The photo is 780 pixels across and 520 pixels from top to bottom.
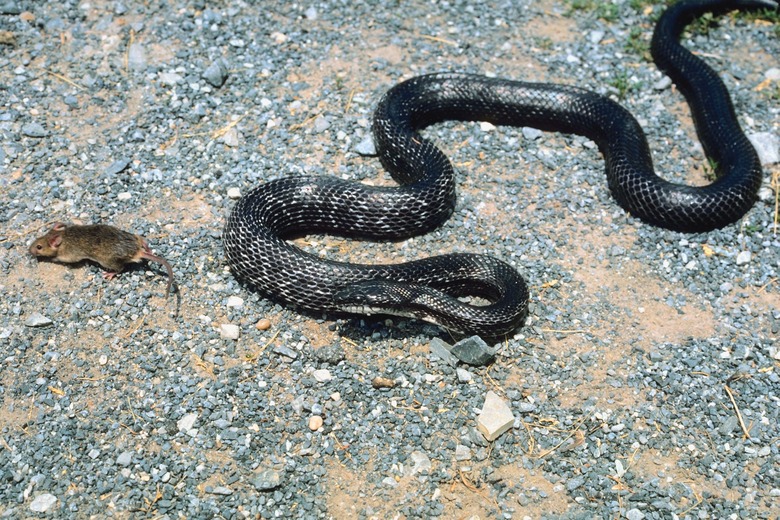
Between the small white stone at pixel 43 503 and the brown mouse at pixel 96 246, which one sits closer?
the small white stone at pixel 43 503

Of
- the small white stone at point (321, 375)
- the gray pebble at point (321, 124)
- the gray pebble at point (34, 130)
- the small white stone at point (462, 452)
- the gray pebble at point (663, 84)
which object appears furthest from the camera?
the gray pebble at point (663, 84)

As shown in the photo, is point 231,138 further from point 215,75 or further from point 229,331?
point 229,331

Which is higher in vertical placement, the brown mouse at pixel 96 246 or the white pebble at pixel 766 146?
the white pebble at pixel 766 146

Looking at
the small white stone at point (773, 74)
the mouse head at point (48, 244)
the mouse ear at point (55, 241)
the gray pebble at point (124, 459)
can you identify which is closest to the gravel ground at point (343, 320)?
the gray pebble at point (124, 459)

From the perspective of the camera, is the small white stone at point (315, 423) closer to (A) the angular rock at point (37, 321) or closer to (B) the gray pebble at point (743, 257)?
(A) the angular rock at point (37, 321)

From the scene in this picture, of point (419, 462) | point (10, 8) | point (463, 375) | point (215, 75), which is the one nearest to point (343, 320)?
point (463, 375)

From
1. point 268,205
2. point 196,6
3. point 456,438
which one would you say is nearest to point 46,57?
point 196,6

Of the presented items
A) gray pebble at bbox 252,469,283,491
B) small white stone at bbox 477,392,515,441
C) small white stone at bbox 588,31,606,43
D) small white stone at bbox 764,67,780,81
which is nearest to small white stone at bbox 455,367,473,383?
small white stone at bbox 477,392,515,441
